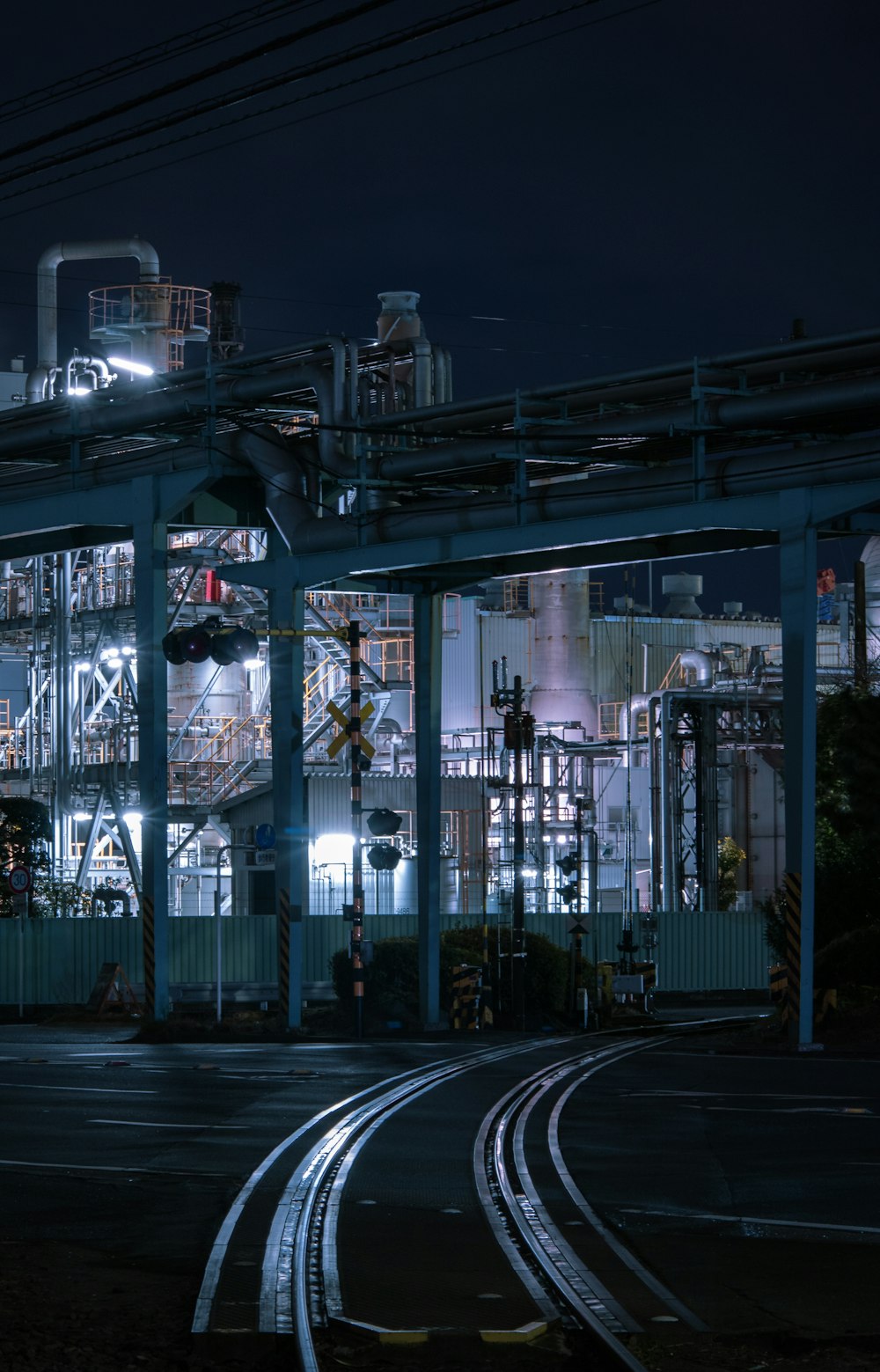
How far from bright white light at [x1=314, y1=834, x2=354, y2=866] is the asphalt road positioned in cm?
2362

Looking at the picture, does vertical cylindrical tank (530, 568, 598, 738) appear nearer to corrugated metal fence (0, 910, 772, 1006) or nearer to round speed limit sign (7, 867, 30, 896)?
corrugated metal fence (0, 910, 772, 1006)

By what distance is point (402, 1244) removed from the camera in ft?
35.0

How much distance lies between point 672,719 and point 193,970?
16.8 m

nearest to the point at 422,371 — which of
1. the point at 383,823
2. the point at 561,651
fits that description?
the point at 383,823

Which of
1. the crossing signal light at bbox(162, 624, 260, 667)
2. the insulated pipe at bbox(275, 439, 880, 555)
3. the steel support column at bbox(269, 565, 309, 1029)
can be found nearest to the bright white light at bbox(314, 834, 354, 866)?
the steel support column at bbox(269, 565, 309, 1029)

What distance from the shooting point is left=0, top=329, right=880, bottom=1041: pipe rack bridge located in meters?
24.9

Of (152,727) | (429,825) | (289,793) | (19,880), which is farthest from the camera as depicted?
(19,880)

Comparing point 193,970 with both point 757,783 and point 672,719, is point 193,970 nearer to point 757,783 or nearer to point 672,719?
point 672,719

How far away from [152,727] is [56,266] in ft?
94.8

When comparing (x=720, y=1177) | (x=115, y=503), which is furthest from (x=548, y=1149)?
(x=115, y=503)

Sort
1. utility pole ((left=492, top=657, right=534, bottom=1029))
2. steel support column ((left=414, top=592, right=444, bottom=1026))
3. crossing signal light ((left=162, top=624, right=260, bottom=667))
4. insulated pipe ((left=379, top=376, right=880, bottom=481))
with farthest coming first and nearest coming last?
utility pole ((left=492, top=657, right=534, bottom=1029))
steel support column ((left=414, top=592, right=444, bottom=1026))
crossing signal light ((left=162, top=624, right=260, bottom=667))
insulated pipe ((left=379, top=376, right=880, bottom=481))

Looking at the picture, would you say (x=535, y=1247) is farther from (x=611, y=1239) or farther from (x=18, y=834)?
(x=18, y=834)

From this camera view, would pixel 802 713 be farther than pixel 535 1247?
Yes

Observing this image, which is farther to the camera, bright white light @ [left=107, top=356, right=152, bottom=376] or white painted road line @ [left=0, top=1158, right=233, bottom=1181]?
bright white light @ [left=107, top=356, right=152, bottom=376]
